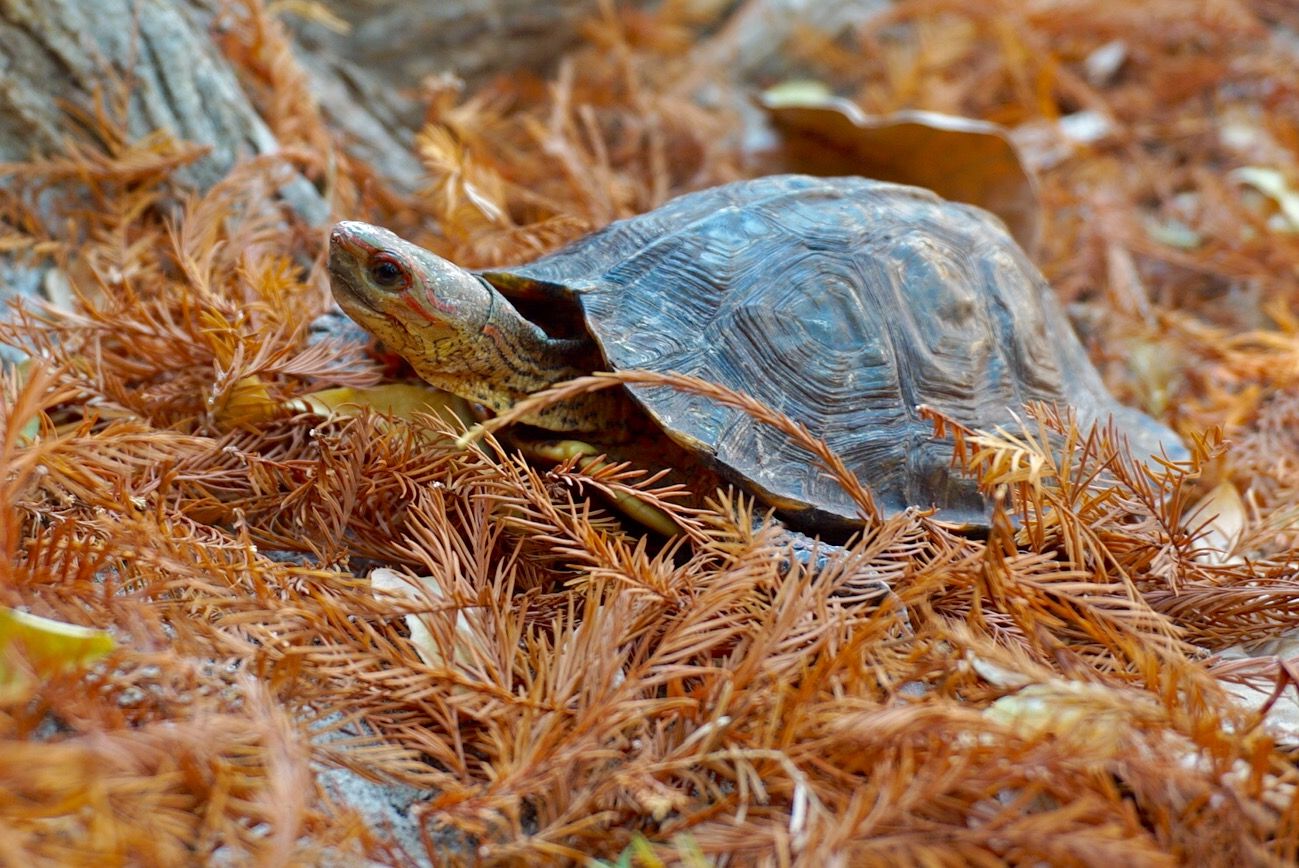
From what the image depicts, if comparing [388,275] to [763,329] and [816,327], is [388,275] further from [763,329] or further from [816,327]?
[816,327]

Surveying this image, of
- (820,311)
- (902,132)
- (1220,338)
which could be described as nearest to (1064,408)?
(820,311)

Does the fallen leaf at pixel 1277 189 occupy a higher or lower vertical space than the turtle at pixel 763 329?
lower

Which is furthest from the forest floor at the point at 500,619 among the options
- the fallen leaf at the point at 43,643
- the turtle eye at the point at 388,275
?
the turtle eye at the point at 388,275

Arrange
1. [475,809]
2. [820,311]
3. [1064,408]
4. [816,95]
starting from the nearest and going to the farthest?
[475,809], [820,311], [1064,408], [816,95]

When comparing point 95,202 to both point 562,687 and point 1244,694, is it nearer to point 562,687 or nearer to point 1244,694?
point 562,687

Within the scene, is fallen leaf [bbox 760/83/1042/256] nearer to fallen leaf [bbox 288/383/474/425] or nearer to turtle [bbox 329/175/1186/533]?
turtle [bbox 329/175/1186/533]

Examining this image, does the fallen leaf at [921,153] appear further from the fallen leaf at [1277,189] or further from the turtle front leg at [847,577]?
the turtle front leg at [847,577]

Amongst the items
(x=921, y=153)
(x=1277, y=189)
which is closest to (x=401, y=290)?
(x=921, y=153)
